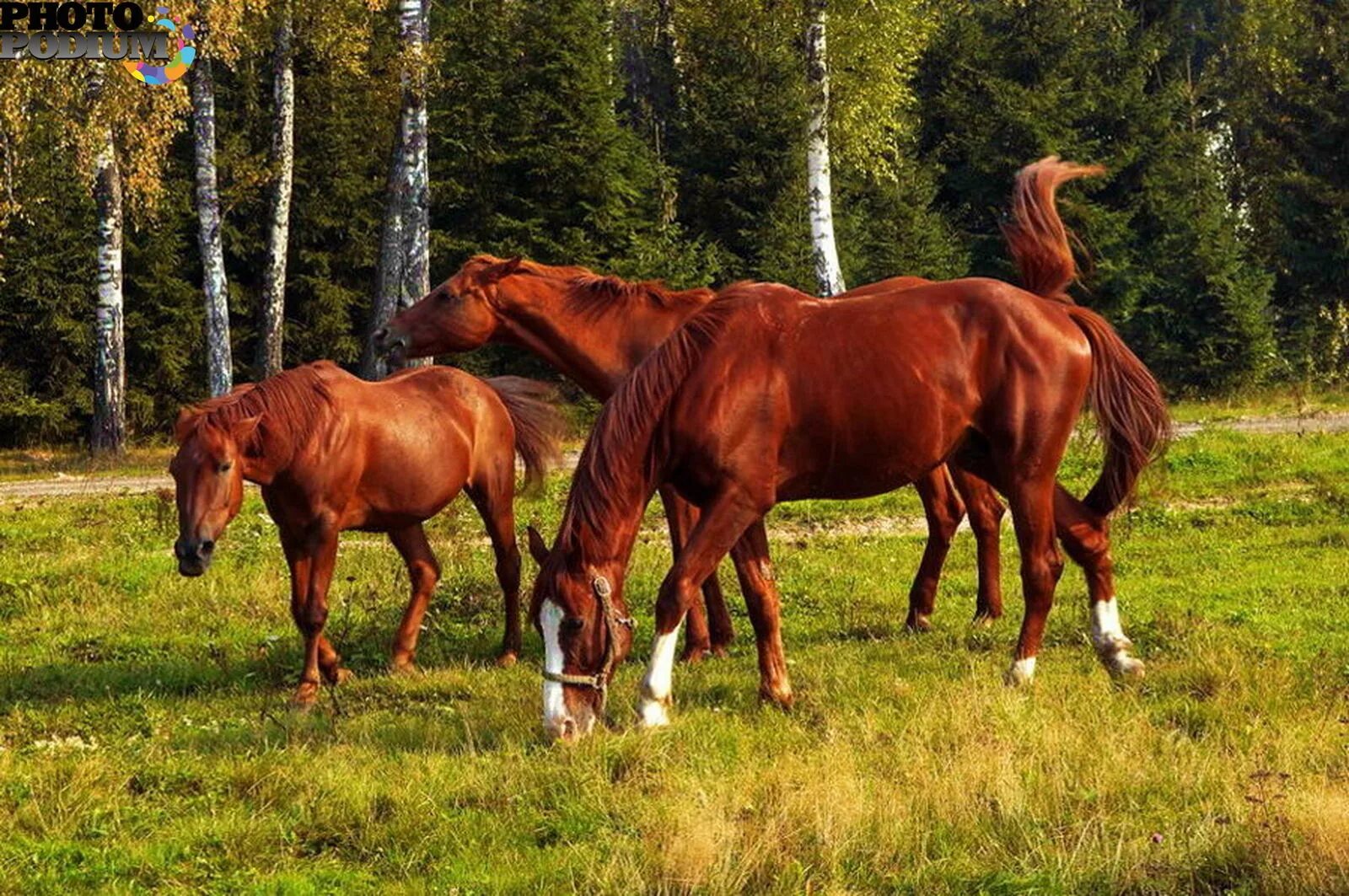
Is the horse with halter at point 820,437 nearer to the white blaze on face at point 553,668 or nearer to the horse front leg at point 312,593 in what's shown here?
the white blaze on face at point 553,668

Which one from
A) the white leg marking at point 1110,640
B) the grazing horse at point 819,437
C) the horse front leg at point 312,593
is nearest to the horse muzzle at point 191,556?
the horse front leg at point 312,593

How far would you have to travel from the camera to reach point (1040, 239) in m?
9.02

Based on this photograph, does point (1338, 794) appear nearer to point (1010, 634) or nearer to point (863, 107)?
point (1010, 634)

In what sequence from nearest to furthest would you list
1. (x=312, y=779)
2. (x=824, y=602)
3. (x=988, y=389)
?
(x=312, y=779) → (x=988, y=389) → (x=824, y=602)

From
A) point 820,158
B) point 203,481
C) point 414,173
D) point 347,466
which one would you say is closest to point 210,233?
point 414,173

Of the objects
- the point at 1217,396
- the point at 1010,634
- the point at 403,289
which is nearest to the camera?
the point at 1010,634

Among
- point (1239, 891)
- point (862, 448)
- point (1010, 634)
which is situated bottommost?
point (1010, 634)

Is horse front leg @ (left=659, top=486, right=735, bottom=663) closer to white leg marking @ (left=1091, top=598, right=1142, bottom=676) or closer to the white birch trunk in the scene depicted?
white leg marking @ (left=1091, top=598, right=1142, bottom=676)

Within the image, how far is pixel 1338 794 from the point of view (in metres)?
5.46

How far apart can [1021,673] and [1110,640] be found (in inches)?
26.8

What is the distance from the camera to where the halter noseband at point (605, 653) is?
22.5 ft

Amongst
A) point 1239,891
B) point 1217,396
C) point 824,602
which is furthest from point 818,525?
point 1217,396

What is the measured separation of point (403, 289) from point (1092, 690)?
1474 centimetres

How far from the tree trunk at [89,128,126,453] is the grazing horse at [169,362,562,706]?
593 inches
